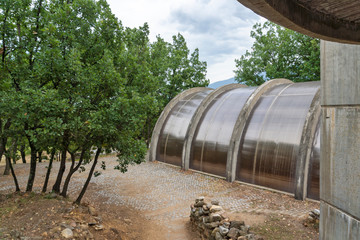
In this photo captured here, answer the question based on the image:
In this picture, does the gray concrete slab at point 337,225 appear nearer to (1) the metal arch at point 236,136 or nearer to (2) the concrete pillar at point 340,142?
(2) the concrete pillar at point 340,142

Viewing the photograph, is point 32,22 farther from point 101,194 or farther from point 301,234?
point 301,234

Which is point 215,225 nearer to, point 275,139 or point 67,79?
point 275,139

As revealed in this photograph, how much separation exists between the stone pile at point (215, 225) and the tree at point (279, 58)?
23.1 meters

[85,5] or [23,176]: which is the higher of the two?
[85,5]

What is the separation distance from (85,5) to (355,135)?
1111cm

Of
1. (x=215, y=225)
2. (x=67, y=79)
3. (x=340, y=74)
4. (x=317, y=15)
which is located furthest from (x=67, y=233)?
(x=340, y=74)

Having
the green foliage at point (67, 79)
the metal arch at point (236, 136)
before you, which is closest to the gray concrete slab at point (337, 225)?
Result: the green foliage at point (67, 79)

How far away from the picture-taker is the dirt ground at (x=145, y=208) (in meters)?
8.59

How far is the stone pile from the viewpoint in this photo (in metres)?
8.72

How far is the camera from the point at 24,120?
8336mm

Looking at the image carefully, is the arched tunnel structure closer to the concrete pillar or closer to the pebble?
the concrete pillar

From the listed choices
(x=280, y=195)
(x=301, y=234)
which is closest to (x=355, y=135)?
(x=301, y=234)

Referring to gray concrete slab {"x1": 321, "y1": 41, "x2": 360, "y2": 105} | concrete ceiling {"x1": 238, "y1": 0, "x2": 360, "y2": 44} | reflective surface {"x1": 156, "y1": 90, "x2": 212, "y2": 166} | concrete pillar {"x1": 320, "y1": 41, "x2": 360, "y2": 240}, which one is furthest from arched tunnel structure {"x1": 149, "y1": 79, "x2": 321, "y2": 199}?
concrete ceiling {"x1": 238, "y1": 0, "x2": 360, "y2": 44}

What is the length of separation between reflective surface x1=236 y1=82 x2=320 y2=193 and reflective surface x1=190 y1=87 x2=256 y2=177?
151 cm
